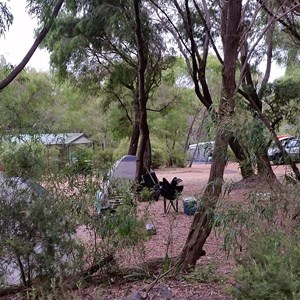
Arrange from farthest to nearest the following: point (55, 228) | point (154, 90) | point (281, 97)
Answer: point (154, 90) < point (281, 97) < point (55, 228)

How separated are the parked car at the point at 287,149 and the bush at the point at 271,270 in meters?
0.71

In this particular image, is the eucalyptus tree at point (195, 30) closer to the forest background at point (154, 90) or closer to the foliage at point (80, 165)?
the forest background at point (154, 90)

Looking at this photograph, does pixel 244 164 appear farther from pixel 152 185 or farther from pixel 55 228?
pixel 152 185

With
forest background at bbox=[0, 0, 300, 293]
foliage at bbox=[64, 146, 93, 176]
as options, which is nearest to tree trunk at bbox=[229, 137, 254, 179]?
forest background at bbox=[0, 0, 300, 293]

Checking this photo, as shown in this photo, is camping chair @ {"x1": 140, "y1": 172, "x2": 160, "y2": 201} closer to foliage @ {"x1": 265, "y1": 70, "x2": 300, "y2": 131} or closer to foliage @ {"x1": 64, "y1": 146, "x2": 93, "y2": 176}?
foliage @ {"x1": 64, "y1": 146, "x2": 93, "y2": 176}

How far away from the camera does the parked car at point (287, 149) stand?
3211 millimetres

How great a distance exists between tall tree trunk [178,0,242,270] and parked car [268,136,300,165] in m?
0.37

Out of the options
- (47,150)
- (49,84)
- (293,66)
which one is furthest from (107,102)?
(47,150)

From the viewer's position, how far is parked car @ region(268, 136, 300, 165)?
3.21 meters

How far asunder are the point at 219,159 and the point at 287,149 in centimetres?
67

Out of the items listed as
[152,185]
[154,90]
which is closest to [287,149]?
[152,185]

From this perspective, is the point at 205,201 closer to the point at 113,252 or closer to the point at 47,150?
the point at 113,252

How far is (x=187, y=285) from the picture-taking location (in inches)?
141

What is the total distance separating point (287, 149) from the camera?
3393 mm
